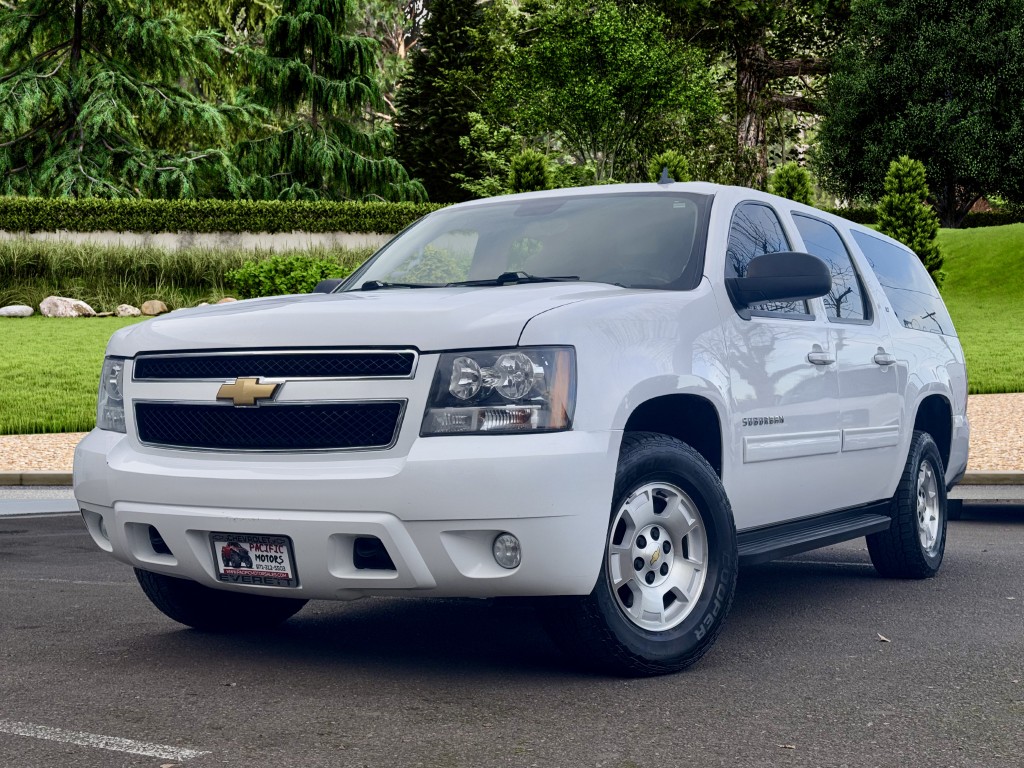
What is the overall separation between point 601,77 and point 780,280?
36198 mm

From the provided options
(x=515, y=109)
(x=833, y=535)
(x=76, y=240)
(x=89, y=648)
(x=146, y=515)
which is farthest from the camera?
(x=515, y=109)

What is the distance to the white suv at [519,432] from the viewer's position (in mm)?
4703

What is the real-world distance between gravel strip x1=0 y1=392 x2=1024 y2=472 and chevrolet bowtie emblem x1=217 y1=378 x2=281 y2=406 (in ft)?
28.4

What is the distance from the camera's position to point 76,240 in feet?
103

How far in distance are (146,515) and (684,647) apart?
2080 mm

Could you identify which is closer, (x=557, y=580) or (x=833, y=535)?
(x=557, y=580)

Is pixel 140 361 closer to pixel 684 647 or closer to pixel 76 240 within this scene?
pixel 684 647

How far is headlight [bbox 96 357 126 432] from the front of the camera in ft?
17.9

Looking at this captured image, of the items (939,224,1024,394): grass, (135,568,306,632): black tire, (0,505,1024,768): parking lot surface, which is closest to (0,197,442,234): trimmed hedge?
(939,224,1024,394): grass

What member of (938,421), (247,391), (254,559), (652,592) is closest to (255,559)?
(254,559)

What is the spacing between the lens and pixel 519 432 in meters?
4.69

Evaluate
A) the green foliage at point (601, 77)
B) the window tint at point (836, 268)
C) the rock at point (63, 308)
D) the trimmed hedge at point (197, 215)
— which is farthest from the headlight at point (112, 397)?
the green foliage at point (601, 77)

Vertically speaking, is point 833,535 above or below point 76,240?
above

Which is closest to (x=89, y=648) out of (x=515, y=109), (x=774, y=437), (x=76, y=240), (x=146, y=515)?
(x=146, y=515)
